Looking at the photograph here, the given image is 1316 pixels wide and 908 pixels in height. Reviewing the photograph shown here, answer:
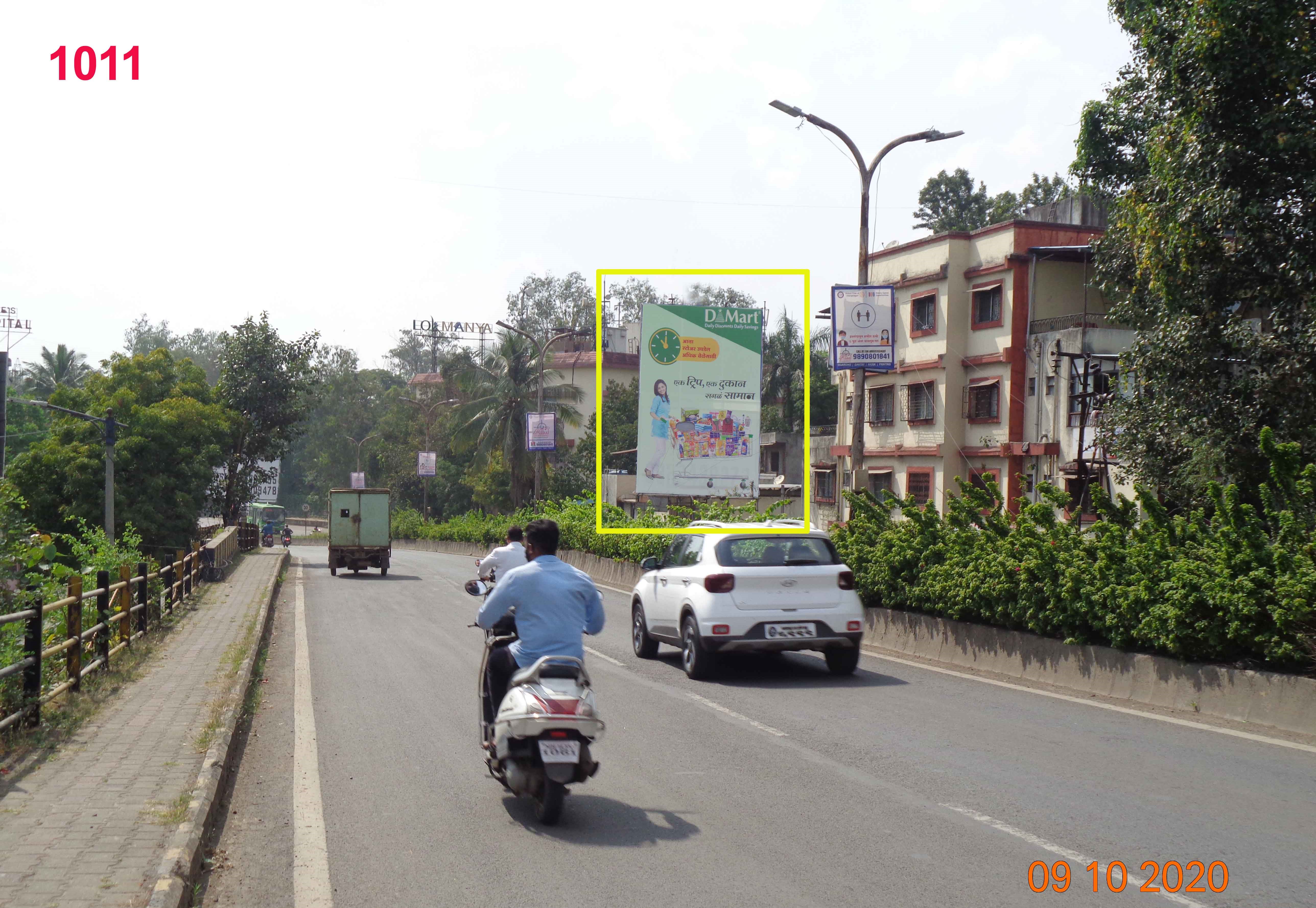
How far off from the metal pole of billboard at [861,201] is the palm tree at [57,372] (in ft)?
238

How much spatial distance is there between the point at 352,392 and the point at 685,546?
286 ft

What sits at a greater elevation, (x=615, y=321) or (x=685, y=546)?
(x=615, y=321)

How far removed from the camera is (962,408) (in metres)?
34.9

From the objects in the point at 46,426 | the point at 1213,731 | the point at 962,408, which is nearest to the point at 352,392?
the point at 46,426

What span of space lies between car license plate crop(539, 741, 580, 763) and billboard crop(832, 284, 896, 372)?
37.1ft

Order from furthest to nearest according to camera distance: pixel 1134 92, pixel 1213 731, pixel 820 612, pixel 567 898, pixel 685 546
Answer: pixel 1134 92
pixel 685 546
pixel 820 612
pixel 1213 731
pixel 567 898

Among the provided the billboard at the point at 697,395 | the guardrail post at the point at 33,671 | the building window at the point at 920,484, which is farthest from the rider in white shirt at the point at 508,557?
the building window at the point at 920,484

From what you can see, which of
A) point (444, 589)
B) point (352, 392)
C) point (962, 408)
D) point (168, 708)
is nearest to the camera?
point (168, 708)

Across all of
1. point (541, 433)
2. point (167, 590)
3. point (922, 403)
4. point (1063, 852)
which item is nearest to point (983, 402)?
point (922, 403)

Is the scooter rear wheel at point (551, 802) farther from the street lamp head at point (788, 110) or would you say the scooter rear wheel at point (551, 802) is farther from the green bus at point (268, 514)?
the green bus at point (268, 514)

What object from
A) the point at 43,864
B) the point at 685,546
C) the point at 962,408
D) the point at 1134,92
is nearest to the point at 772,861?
the point at 43,864

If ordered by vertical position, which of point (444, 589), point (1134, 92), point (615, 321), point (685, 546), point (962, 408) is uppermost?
point (615, 321)

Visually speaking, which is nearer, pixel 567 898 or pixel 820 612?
pixel 567 898

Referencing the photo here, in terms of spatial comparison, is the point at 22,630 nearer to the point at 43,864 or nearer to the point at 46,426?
the point at 43,864
